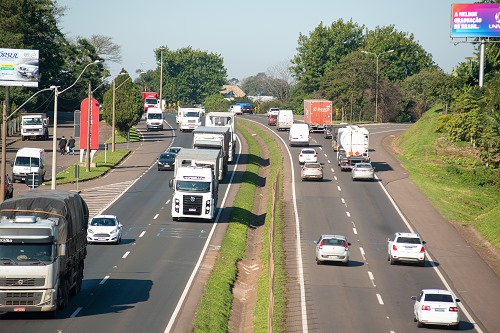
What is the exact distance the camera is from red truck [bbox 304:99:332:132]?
112938 millimetres

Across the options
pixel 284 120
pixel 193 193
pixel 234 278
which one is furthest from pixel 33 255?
pixel 284 120

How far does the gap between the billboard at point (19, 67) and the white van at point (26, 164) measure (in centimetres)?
4229

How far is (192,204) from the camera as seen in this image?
58625 mm

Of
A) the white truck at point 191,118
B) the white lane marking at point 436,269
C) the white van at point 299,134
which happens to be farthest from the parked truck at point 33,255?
the white truck at point 191,118

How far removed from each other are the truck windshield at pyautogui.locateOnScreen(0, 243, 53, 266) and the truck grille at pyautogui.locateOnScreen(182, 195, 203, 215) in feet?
90.3

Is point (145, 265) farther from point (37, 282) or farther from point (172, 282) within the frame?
point (37, 282)

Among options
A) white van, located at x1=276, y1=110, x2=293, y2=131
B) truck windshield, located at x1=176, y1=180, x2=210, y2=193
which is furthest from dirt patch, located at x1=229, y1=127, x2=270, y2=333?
white van, located at x1=276, y1=110, x2=293, y2=131

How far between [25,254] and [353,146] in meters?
55.7

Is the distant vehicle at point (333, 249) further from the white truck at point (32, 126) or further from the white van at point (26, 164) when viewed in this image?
the white truck at point (32, 126)

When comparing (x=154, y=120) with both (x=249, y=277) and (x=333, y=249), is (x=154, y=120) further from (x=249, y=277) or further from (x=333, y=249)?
(x=333, y=249)

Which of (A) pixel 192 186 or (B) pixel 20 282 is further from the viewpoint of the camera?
(A) pixel 192 186

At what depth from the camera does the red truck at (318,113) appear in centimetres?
11294

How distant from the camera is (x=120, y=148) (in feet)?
338

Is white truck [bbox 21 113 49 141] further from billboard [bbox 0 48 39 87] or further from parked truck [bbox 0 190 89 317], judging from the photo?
parked truck [bbox 0 190 89 317]
